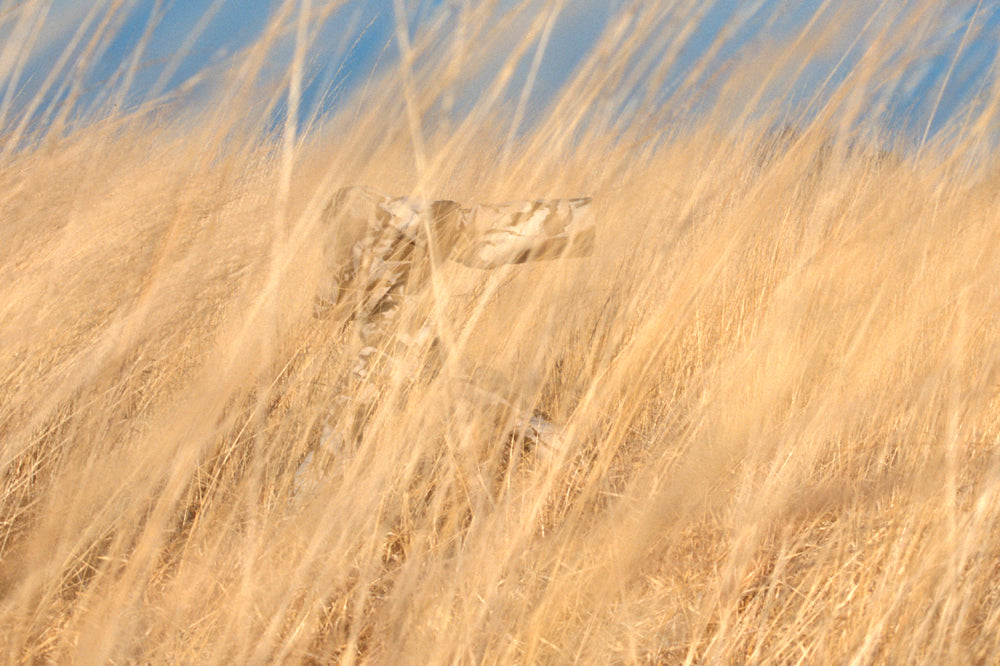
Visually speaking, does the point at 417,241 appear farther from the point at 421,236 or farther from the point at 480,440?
the point at 480,440

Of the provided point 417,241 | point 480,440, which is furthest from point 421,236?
point 480,440

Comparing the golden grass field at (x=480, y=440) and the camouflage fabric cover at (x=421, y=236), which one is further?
the camouflage fabric cover at (x=421, y=236)

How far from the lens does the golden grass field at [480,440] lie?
0.75m

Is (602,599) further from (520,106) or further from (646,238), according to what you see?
(646,238)

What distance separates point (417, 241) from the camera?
113cm

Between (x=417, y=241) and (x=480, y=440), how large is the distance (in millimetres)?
290

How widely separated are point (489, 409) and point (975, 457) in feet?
2.07

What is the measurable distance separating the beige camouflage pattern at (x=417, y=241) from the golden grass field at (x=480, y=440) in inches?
1.7

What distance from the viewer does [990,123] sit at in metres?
1.15

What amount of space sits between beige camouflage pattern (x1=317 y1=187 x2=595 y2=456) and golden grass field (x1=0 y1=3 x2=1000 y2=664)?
0.04m

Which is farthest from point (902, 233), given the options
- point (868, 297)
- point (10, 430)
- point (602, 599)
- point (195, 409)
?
point (10, 430)

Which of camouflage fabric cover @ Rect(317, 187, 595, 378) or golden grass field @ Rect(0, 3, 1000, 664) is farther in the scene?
camouflage fabric cover @ Rect(317, 187, 595, 378)

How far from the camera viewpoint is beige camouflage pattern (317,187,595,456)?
113cm

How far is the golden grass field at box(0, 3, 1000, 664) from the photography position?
2.45ft
